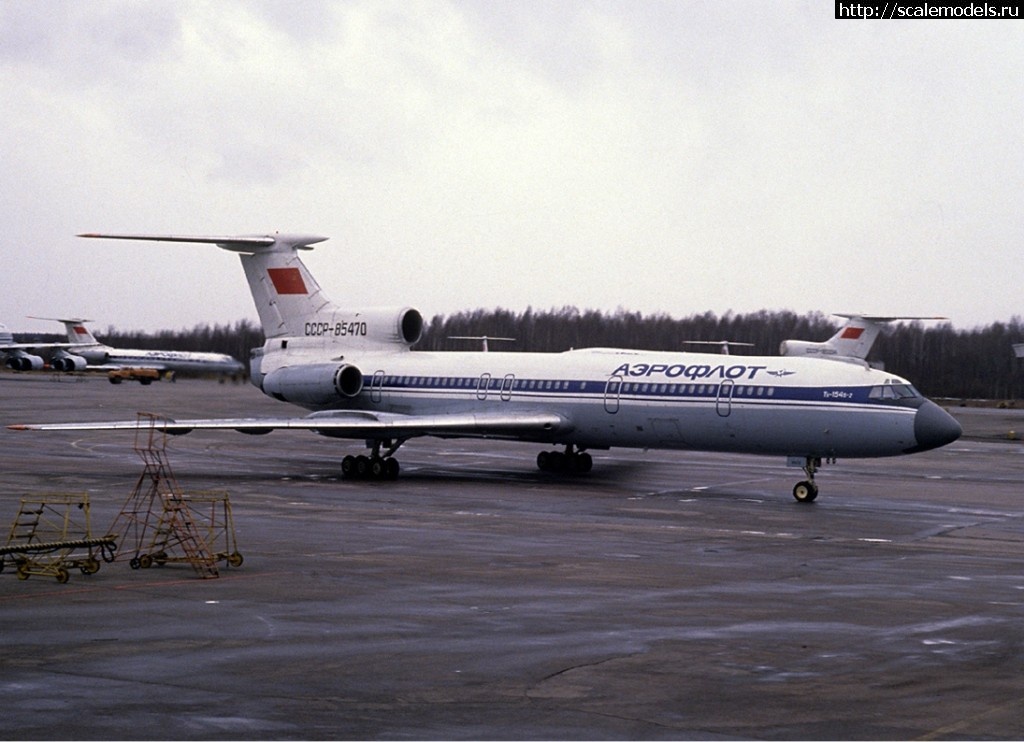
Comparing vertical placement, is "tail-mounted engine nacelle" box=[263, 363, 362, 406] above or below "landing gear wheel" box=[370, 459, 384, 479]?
above

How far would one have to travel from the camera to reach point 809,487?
28.5 m

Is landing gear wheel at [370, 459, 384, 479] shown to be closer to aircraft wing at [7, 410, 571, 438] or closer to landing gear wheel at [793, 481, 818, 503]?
aircraft wing at [7, 410, 571, 438]

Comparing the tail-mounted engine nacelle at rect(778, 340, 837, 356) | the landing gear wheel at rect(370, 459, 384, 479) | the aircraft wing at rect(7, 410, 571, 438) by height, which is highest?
the tail-mounted engine nacelle at rect(778, 340, 837, 356)

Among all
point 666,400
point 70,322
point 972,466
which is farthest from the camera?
point 70,322

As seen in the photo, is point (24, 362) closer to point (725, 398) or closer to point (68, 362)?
point (68, 362)

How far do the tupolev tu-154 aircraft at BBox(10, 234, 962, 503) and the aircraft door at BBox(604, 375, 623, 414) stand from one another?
3 cm

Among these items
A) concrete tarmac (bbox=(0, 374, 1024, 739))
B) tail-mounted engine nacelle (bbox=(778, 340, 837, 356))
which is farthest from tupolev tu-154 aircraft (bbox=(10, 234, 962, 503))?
tail-mounted engine nacelle (bbox=(778, 340, 837, 356))

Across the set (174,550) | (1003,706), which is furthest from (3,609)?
(1003,706)

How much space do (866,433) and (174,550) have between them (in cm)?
1502

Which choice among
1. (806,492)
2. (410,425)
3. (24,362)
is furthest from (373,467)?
(24,362)

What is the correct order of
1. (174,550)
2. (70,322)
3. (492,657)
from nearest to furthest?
(492,657) < (174,550) < (70,322)

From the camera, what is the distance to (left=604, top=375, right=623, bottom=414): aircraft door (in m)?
31.6

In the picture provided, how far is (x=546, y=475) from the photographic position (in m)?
34.4

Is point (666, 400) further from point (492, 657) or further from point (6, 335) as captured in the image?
point (6, 335)
